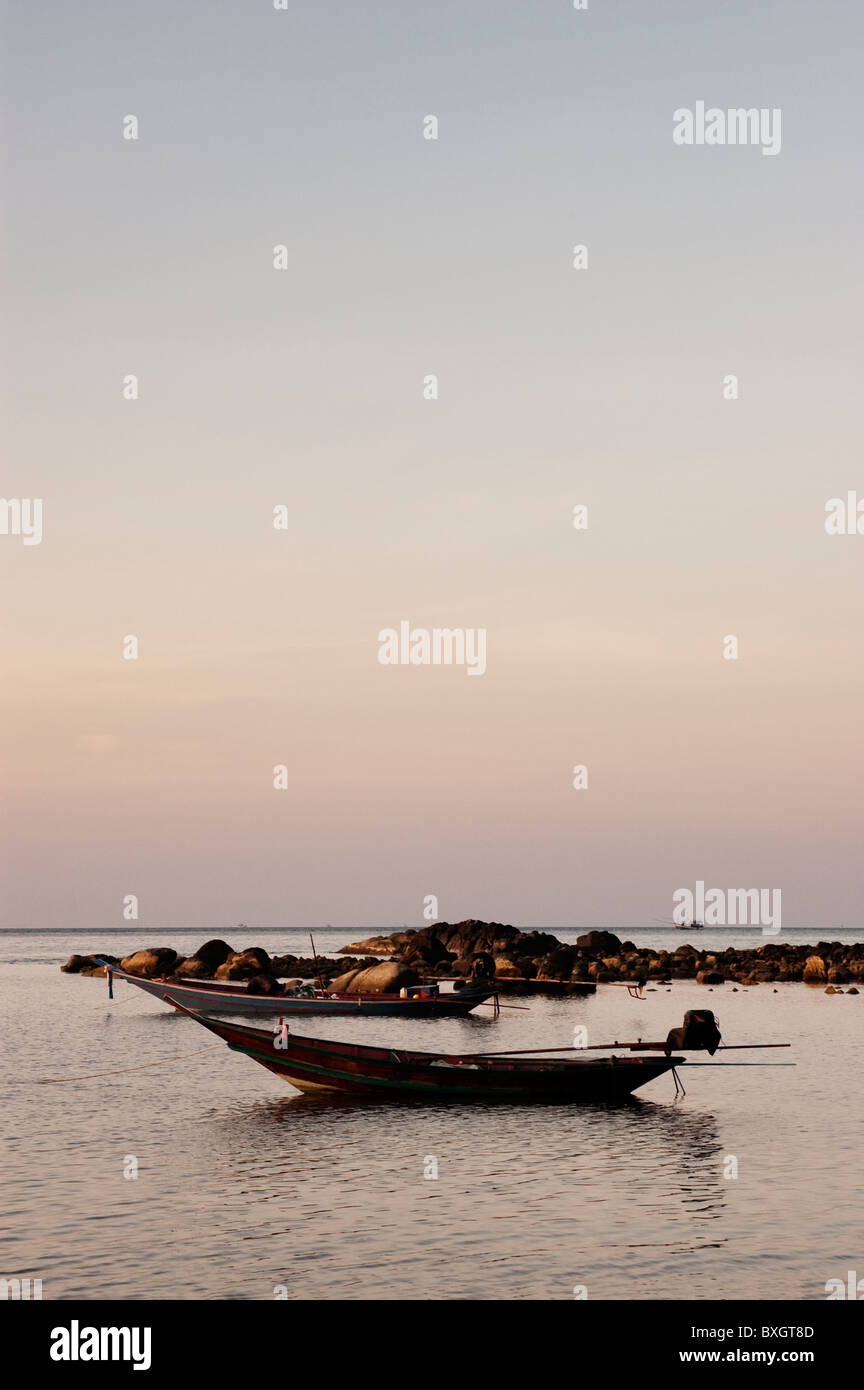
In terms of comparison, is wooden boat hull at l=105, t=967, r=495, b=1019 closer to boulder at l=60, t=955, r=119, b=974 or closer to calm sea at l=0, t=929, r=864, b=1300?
calm sea at l=0, t=929, r=864, b=1300

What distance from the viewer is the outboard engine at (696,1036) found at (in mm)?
34719

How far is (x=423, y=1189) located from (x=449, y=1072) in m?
9.00

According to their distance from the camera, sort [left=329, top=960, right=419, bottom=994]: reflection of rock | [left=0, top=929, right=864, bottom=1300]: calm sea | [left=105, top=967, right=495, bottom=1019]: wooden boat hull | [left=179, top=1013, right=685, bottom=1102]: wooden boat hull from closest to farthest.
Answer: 1. [left=0, top=929, right=864, bottom=1300]: calm sea
2. [left=179, top=1013, right=685, bottom=1102]: wooden boat hull
3. [left=105, top=967, right=495, bottom=1019]: wooden boat hull
4. [left=329, top=960, right=419, bottom=994]: reflection of rock

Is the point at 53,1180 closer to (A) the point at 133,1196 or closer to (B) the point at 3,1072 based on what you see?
(A) the point at 133,1196

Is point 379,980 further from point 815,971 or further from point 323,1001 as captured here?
point 815,971

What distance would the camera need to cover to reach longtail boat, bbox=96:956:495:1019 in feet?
203

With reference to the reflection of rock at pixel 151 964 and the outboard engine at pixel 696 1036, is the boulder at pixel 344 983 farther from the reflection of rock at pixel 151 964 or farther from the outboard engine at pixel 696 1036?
the outboard engine at pixel 696 1036

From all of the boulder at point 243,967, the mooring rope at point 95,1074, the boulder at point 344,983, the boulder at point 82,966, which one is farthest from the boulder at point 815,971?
the boulder at point 82,966

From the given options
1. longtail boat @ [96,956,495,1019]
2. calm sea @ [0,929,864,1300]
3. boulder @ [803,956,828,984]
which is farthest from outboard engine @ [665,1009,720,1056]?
boulder @ [803,956,828,984]

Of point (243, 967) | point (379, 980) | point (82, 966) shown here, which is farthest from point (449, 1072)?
point (82, 966)

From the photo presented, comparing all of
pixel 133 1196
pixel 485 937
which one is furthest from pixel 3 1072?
pixel 485 937

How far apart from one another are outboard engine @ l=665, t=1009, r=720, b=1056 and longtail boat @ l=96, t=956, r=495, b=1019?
30.4 meters

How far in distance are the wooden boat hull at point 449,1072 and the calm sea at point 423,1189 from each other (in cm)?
53

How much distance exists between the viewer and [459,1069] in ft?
109
